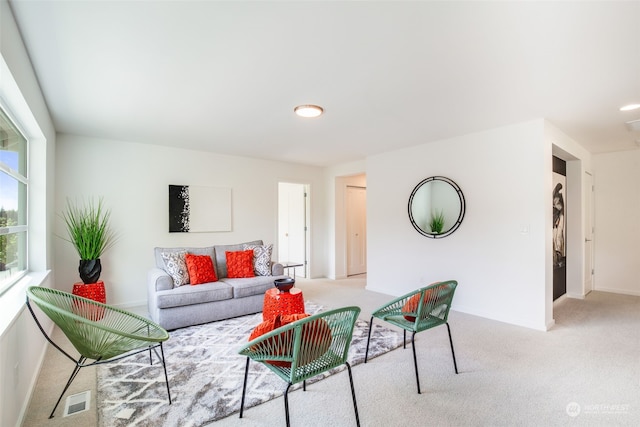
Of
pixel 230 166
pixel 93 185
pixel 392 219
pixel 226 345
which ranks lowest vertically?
pixel 226 345

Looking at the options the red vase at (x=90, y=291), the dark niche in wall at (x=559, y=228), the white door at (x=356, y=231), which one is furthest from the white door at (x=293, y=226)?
the dark niche in wall at (x=559, y=228)

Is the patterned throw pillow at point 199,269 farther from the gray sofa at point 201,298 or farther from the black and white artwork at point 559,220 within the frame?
the black and white artwork at point 559,220

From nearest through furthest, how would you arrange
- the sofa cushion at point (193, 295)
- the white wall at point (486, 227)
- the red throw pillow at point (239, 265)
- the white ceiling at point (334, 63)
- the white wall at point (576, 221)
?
the white ceiling at point (334, 63) → the sofa cushion at point (193, 295) → the white wall at point (486, 227) → the red throw pillow at point (239, 265) → the white wall at point (576, 221)

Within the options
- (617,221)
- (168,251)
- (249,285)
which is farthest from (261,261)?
(617,221)

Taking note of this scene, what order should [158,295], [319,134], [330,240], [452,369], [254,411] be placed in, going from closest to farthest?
[254,411] < [452,369] < [158,295] < [319,134] < [330,240]

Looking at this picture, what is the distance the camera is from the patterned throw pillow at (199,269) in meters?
3.84

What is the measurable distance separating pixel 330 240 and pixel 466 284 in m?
2.95

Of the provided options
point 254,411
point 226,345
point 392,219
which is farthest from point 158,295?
point 392,219

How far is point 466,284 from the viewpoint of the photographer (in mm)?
4094

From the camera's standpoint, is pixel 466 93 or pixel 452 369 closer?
pixel 452 369

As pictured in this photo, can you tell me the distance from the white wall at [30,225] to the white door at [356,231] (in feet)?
15.8

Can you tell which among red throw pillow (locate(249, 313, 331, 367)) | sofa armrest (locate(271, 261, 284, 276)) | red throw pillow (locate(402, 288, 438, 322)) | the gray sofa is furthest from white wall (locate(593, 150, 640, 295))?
red throw pillow (locate(249, 313, 331, 367))

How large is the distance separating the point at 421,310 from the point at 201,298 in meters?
2.45

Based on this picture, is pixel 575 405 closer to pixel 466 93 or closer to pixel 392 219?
pixel 466 93
